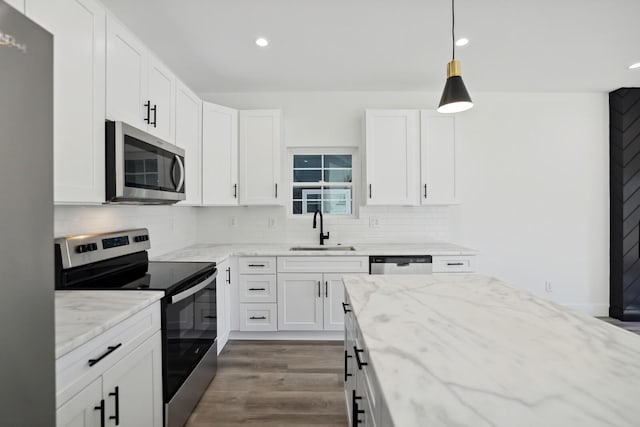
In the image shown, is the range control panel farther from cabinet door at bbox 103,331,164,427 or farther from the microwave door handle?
cabinet door at bbox 103,331,164,427

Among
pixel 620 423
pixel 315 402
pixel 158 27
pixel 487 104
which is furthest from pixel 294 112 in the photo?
pixel 620 423

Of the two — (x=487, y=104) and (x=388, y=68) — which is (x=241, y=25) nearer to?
(x=388, y=68)

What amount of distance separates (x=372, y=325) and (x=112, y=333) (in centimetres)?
102

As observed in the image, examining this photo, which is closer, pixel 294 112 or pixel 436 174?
pixel 436 174

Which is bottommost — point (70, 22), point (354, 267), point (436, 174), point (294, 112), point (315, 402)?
point (315, 402)

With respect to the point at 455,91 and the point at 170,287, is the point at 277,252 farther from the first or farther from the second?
the point at 455,91

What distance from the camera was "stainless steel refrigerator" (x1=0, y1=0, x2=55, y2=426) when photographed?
2.25 feet

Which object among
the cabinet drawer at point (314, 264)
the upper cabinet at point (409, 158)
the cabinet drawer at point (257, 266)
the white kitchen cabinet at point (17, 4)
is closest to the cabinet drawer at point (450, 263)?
the upper cabinet at point (409, 158)

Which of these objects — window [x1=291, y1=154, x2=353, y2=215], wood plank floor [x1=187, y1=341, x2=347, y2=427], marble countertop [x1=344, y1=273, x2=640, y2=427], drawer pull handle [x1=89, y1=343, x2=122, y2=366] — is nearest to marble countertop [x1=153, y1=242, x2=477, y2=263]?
window [x1=291, y1=154, x2=353, y2=215]

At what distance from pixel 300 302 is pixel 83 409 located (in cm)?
213

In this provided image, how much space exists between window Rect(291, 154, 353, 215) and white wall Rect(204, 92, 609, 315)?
0.20 metres

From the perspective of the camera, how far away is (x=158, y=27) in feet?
7.98

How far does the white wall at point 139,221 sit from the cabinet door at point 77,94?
0.51 meters

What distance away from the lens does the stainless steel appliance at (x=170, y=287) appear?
67.1 inches
